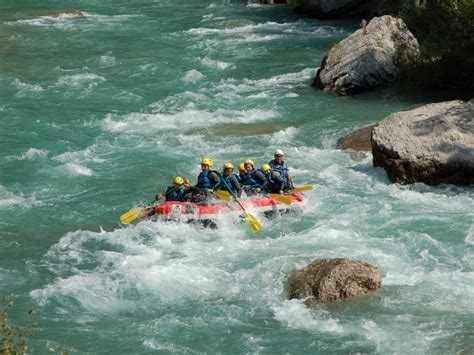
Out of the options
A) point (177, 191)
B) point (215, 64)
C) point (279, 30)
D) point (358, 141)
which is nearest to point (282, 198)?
point (177, 191)

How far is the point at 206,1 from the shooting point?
38.2 m

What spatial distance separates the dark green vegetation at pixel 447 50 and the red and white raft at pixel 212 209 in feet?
24.3

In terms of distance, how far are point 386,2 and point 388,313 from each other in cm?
2060

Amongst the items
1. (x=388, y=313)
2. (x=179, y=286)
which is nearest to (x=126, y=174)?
(x=179, y=286)

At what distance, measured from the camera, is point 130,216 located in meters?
15.4

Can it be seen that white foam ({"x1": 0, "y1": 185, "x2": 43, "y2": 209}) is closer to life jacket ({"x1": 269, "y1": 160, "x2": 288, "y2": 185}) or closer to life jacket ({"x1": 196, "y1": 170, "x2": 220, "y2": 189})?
life jacket ({"x1": 196, "y1": 170, "x2": 220, "y2": 189})

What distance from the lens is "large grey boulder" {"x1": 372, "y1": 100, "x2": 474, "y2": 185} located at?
1630 centimetres

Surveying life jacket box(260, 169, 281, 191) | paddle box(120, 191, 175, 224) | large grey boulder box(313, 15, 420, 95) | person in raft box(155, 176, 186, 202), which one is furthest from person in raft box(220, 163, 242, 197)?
large grey boulder box(313, 15, 420, 95)

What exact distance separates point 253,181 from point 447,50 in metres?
7.66

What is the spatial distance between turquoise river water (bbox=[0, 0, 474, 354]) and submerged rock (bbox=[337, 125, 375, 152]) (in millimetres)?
287

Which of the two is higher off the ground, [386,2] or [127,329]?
[386,2]

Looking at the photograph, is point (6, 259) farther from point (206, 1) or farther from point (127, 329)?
point (206, 1)

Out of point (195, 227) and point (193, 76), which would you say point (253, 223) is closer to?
point (195, 227)

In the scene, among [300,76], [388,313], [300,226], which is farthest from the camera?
[300,76]
